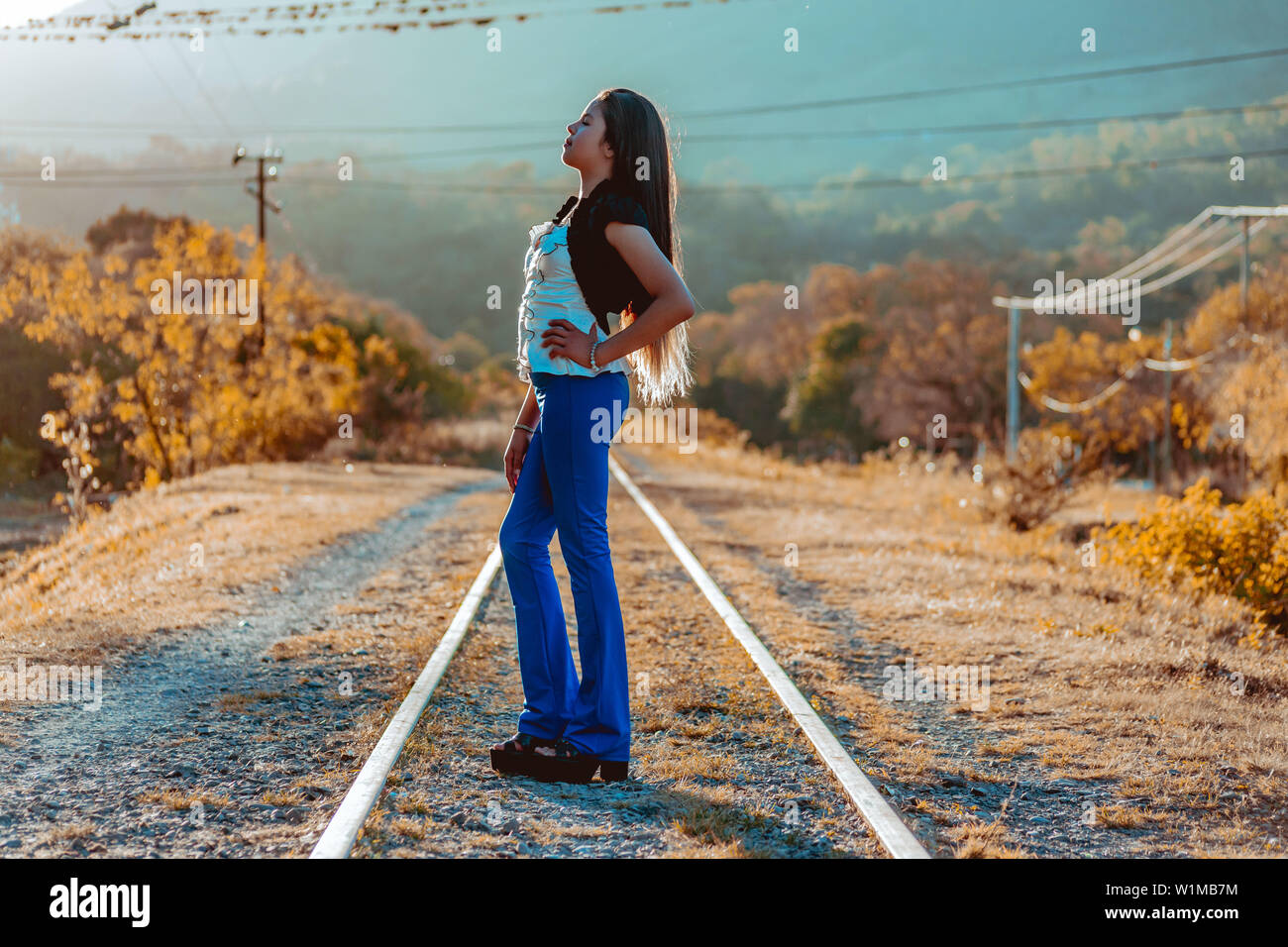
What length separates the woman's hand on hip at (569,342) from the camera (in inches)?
140

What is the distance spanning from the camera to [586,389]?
367 cm

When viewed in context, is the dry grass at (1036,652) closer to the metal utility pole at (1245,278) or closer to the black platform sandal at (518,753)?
the black platform sandal at (518,753)

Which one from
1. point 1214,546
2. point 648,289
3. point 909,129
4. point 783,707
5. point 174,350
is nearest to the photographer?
point 648,289

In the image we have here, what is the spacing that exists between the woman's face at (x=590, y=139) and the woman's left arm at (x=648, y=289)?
0.95 feet

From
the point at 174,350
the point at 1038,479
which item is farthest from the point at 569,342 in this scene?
the point at 174,350

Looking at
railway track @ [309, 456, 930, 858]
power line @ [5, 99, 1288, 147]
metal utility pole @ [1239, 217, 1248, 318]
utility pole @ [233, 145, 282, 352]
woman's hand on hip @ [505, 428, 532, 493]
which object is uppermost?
power line @ [5, 99, 1288, 147]

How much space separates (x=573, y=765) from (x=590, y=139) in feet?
6.97

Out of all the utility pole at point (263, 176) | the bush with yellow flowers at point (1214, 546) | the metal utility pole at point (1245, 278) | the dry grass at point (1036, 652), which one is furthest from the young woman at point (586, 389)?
the metal utility pole at point (1245, 278)

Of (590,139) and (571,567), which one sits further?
(571,567)

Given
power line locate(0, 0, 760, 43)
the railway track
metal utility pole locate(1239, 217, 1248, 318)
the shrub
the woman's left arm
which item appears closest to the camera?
the railway track

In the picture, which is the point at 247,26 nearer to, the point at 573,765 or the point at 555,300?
the point at 555,300

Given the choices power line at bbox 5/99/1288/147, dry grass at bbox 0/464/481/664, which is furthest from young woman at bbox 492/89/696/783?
power line at bbox 5/99/1288/147

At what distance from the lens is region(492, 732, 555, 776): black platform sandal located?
12.5 feet

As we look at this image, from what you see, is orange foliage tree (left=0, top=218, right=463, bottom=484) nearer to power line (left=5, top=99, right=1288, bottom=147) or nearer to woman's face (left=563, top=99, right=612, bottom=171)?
power line (left=5, top=99, right=1288, bottom=147)
